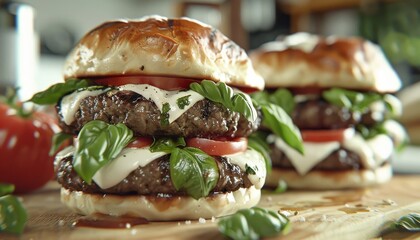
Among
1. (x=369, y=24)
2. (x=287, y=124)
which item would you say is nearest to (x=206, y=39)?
(x=287, y=124)

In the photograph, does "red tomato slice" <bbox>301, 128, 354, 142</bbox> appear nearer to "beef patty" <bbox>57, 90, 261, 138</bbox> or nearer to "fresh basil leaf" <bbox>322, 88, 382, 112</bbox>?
"fresh basil leaf" <bbox>322, 88, 382, 112</bbox>

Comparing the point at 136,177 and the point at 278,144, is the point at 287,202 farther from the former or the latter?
the point at 136,177

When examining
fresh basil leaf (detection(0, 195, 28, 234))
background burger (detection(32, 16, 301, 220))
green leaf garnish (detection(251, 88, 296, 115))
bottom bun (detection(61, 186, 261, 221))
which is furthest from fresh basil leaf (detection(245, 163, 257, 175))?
green leaf garnish (detection(251, 88, 296, 115))

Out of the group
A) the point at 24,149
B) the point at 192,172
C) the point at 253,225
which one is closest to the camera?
the point at 253,225

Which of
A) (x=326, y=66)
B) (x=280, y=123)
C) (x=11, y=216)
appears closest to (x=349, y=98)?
(x=326, y=66)

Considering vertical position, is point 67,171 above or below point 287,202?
above

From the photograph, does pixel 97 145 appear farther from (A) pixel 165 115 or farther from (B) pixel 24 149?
(B) pixel 24 149
